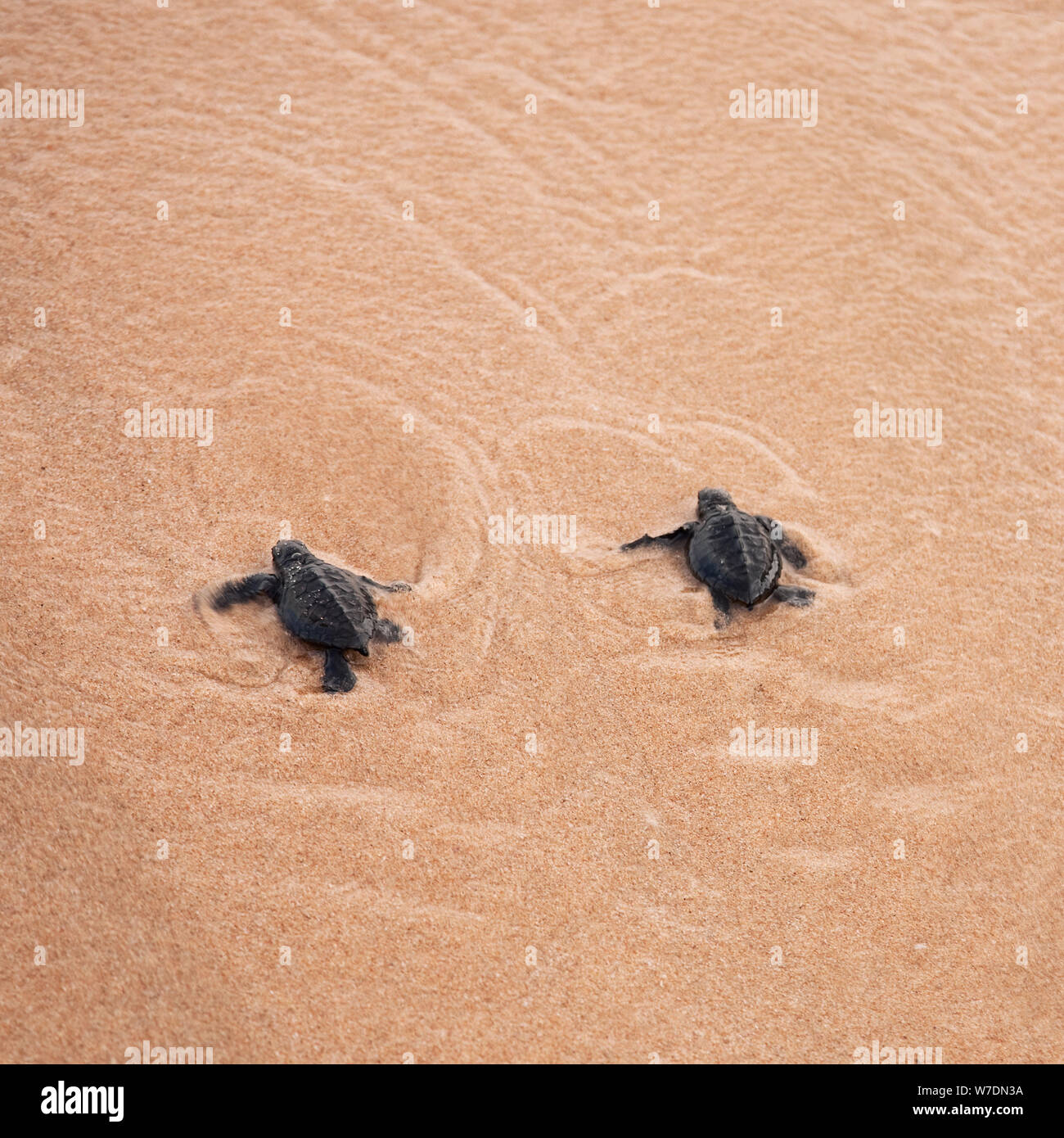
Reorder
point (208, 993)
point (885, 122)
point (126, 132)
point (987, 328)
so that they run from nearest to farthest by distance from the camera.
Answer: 1. point (208, 993)
2. point (987, 328)
3. point (126, 132)
4. point (885, 122)

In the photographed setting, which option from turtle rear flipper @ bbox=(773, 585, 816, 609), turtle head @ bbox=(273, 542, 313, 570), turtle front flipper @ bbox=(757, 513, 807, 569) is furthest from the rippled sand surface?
turtle head @ bbox=(273, 542, 313, 570)

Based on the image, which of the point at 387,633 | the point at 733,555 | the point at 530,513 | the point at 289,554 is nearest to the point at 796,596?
the point at 733,555

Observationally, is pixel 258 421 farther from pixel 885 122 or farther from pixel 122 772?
pixel 885 122

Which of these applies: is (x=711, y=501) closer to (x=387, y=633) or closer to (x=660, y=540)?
(x=660, y=540)

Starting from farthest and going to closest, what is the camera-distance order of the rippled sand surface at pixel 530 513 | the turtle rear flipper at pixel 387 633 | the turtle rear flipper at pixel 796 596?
the turtle rear flipper at pixel 796 596
the turtle rear flipper at pixel 387 633
the rippled sand surface at pixel 530 513

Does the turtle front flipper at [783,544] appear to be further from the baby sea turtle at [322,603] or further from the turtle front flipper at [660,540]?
the baby sea turtle at [322,603]

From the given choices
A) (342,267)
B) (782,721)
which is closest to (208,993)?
(782,721)

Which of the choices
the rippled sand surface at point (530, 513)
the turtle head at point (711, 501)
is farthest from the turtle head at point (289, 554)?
the turtle head at point (711, 501)
